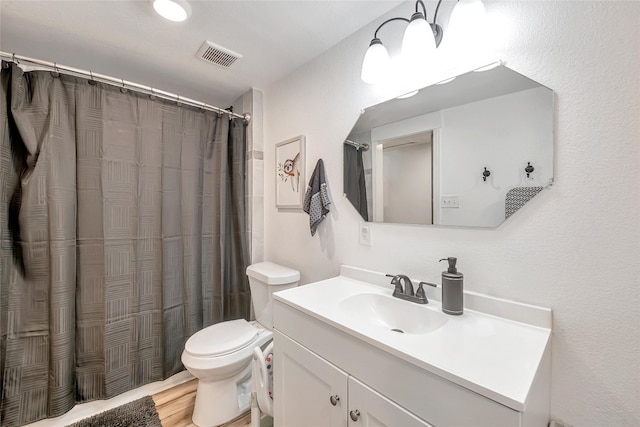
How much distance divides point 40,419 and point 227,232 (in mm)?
1374

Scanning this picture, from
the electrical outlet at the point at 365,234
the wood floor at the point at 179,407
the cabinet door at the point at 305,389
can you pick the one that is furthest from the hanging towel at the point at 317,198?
the wood floor at the point at 179,407

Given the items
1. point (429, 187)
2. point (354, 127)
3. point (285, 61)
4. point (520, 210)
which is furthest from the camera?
point (285, 61)

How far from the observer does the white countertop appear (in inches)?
21.6

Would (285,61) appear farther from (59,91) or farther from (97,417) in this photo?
(97,417)

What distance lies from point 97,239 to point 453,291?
6.27ft

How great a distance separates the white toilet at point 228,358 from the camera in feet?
4.34

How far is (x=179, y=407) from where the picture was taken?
1503mm

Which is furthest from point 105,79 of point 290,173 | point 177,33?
point 290,173

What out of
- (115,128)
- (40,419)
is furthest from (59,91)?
(40,419)

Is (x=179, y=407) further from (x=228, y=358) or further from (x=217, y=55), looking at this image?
(x=217, y=55)

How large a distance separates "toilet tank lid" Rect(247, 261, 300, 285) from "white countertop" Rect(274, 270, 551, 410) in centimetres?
55

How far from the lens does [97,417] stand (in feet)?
4.61

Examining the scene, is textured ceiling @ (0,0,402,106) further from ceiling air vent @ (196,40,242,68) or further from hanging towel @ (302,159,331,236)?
hanging towel @ (302,159,331,236)

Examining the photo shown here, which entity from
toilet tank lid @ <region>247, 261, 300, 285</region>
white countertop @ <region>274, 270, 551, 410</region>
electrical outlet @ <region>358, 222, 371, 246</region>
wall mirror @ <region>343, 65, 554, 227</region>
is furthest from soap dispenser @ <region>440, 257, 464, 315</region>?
toilet tank lid @ <region>247, 261, 300, 285</region>
